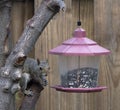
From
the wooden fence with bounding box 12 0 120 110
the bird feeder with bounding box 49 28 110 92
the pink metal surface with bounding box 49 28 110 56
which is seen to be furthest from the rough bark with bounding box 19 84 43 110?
the wooden fence with bounding box 12 0 120 110

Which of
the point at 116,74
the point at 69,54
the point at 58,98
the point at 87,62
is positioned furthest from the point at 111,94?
the point at 69,54

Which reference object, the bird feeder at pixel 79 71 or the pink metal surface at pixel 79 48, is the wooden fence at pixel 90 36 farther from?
the pink metal surface at pixel 79 48

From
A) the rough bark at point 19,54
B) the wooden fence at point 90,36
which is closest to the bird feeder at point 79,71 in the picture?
the rough bark at point 19,54

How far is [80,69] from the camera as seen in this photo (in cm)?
282

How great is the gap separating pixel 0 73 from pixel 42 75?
44cm

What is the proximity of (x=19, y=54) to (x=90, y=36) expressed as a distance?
3.43 feet

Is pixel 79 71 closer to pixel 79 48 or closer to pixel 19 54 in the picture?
pixel 79 48

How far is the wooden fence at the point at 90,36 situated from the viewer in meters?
3.30

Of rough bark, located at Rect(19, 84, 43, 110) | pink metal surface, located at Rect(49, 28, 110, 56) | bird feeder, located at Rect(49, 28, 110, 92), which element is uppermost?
pink metal surface, located at Rect(49, 28, 110, 56)

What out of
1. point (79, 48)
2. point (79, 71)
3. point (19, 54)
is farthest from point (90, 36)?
point (19, 54)

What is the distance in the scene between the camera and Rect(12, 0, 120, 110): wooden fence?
130 inches

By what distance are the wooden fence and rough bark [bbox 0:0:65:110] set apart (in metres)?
0.85

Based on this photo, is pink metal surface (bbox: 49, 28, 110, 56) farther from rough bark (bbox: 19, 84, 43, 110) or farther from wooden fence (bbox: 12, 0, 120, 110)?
wooden fence (bbox: 12, 0, 120, 110)

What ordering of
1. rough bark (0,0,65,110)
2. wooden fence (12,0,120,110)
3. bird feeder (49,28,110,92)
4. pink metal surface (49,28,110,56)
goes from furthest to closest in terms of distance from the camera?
wooden fence (12,0,120,110) < bird feeder (49,28,110,92) < pink metal surface (49,28,110,56) < rough bark (0,0,65,110)
